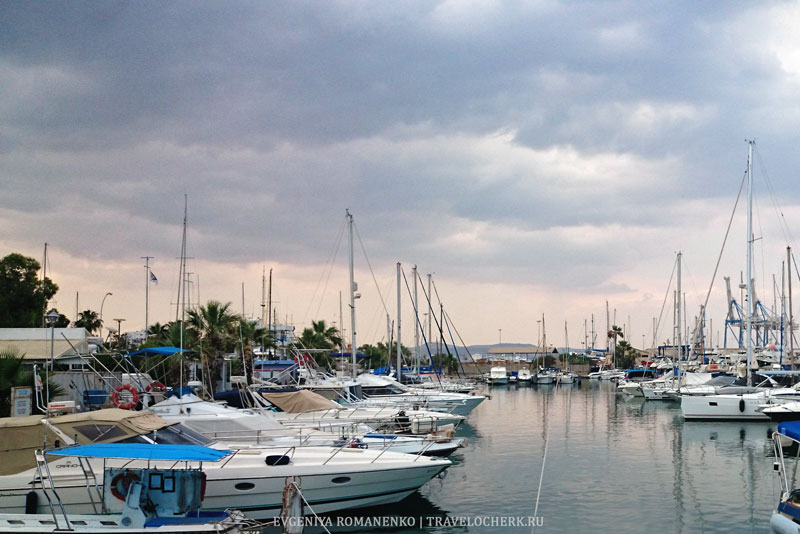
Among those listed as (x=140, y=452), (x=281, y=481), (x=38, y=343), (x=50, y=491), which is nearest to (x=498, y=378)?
(x=38, y=343)

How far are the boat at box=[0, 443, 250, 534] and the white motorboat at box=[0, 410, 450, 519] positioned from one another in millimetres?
422

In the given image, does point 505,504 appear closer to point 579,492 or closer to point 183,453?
point 579,492

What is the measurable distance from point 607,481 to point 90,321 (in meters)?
54.3

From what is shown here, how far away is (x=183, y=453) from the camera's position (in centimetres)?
1397

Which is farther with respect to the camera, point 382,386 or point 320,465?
point 382,386

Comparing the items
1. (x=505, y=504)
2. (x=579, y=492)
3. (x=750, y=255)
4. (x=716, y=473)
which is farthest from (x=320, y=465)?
(x=750, y=255)

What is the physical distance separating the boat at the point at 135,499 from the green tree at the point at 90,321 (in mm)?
52925

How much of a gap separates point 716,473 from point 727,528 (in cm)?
907

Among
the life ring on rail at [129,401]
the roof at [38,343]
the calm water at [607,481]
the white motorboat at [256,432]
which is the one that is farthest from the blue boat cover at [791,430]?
the roof at [38,343]

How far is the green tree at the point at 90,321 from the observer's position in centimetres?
6500

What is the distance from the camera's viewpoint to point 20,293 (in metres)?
46.8

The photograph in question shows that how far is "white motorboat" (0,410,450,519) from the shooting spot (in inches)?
644

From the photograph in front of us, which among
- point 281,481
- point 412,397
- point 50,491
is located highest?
point 50,491

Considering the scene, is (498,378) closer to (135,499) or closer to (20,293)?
(20,293)
